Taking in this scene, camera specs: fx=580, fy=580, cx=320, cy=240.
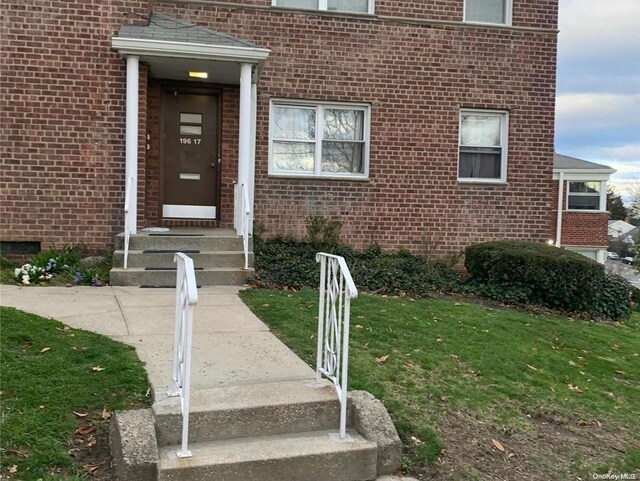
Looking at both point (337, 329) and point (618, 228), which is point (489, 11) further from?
point (618, 228)

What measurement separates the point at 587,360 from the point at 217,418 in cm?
443

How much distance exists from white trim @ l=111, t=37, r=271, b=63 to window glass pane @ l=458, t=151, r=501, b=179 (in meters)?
4.77

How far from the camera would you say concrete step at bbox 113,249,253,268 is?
8094 mm

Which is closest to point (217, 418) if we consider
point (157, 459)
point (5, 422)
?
point (157, 459)

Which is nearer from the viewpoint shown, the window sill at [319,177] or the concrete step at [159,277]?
the concrete step at [159,277]

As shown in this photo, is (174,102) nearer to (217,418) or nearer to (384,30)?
(384,30)

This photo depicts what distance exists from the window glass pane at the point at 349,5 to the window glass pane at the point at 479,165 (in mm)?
3402

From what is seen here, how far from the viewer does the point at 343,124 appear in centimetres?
1117

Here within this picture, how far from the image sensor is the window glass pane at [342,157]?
11.1 m

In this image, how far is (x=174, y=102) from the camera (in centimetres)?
1058

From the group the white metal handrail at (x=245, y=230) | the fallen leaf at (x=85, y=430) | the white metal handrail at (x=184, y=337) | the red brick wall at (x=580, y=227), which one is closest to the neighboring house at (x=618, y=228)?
the red brick wall at (x=580, y=227)

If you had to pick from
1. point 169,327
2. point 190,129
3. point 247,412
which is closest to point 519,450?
point 247,412

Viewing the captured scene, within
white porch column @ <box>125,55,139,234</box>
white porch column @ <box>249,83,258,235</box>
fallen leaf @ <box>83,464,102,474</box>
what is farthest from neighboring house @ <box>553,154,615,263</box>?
fallen leaf @ <box>83,464,102,474</box>

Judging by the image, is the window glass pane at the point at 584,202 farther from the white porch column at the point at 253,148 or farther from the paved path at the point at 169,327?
Answer: the paved path at the point at 169,327
